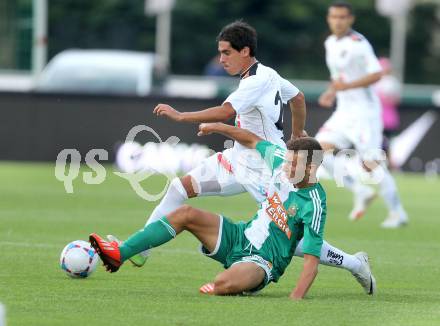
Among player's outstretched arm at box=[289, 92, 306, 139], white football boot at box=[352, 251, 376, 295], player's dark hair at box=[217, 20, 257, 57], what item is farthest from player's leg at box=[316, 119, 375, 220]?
white football boot at box=[352, 251, 376, 295]

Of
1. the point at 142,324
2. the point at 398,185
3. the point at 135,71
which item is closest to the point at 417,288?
→ the point at 142,324

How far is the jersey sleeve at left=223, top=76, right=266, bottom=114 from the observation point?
1030 centimetres

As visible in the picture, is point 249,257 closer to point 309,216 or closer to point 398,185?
point 309,216

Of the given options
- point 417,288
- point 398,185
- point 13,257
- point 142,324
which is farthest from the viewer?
point 398,185

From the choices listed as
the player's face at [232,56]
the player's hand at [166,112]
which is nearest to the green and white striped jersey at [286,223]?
the player's hand at [166,112]

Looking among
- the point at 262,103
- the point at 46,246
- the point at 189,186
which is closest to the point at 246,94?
the point at 262,103

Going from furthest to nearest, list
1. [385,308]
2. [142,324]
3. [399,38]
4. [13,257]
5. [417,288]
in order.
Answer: [399,38]
[13,257]
[417,288]
[385,308]
[142,324]

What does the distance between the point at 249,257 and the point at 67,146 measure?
51.0 ft

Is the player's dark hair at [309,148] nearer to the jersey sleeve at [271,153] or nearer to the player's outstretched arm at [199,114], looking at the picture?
the jersey sleeve at [271,153]

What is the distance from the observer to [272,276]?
30.5 feet

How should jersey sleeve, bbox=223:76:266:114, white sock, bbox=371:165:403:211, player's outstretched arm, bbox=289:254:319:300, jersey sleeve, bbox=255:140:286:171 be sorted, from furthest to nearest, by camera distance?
white sock, bbox=371:165:403:211, jersey sleeve, bbox=223:76:266:114, jersey sleeve, bbox=255:140:286:171, player's outstretched arm, bbox=289:254:319:300

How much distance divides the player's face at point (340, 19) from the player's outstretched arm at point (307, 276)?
22.4ft

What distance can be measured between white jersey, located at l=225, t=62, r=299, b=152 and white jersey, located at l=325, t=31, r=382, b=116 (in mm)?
5043

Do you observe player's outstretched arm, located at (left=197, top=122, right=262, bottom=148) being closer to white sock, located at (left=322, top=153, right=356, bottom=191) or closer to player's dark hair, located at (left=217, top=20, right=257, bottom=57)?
player's dark hair, located at (left=217, top=20, right=257, bottom=57)
